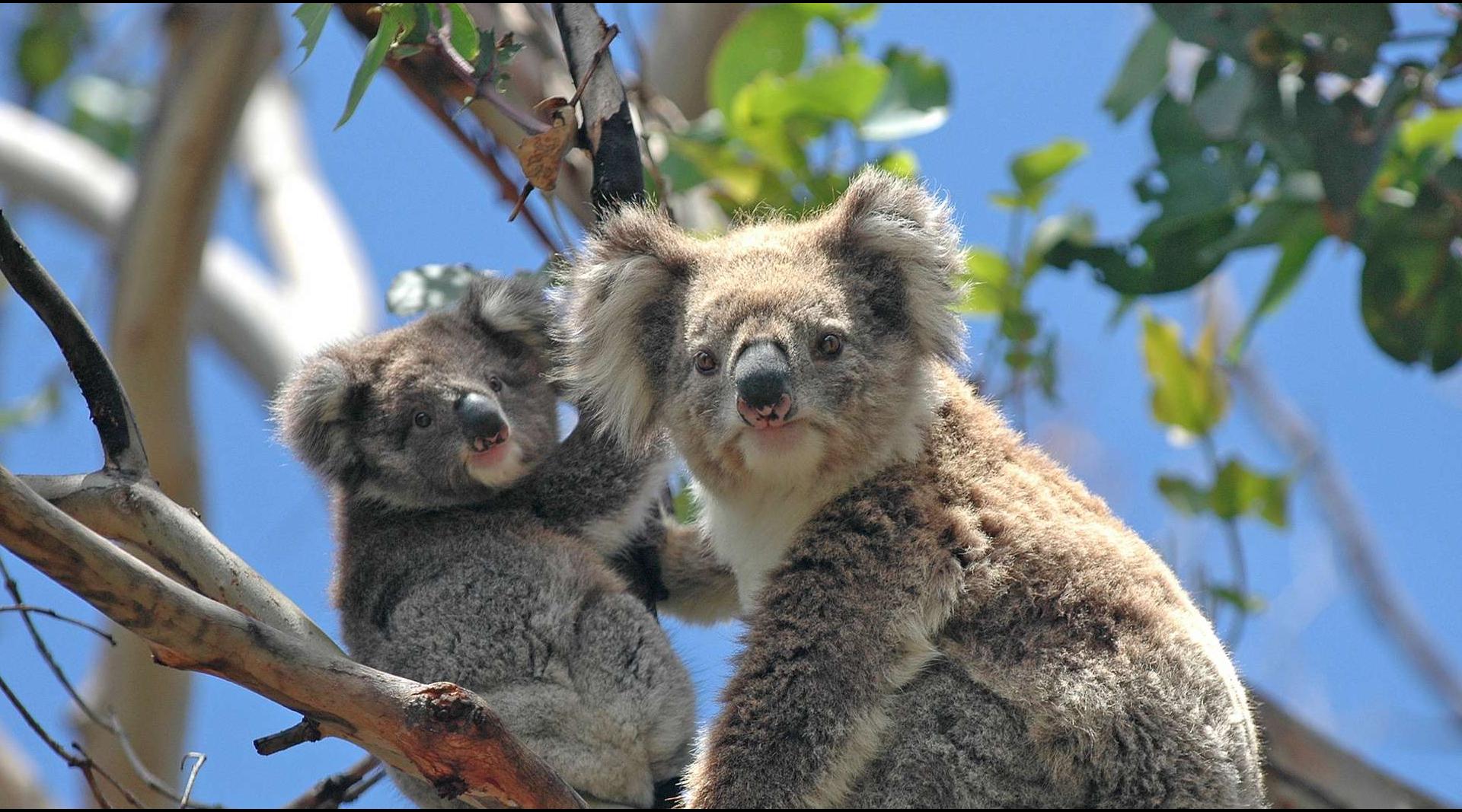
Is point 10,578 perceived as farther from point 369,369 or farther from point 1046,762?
point 1046,762

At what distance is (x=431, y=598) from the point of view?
3.56m

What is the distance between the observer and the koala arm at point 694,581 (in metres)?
3.91

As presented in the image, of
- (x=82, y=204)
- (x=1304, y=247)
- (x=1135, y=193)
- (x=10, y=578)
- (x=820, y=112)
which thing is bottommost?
(x=1304, y=247)

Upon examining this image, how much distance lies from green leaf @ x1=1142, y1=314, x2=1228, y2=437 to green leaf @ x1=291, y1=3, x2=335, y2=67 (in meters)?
3.34

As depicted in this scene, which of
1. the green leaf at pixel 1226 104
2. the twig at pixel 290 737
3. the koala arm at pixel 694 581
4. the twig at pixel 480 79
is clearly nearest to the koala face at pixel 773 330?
the twig at pixel 480 79

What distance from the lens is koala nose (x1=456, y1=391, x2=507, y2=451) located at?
11.8ft

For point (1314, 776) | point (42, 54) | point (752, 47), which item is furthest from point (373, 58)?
point (42, 54)

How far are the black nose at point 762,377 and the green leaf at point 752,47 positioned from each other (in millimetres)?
2031

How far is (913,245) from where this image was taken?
3.43 m

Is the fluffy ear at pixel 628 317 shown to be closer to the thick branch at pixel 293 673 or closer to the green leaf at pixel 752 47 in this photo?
the thick branch at pixel 293 673

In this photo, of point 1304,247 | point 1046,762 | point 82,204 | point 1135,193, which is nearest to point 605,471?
point 1046,762

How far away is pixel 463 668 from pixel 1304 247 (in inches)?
116

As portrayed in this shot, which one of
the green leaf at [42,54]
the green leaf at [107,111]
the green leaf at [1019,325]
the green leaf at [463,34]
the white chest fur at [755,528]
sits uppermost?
the green leaf at [42,54]

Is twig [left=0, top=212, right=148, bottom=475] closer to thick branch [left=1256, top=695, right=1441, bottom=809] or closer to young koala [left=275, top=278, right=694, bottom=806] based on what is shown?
young koala [left=275, top=278, right=694, bottom=806]
